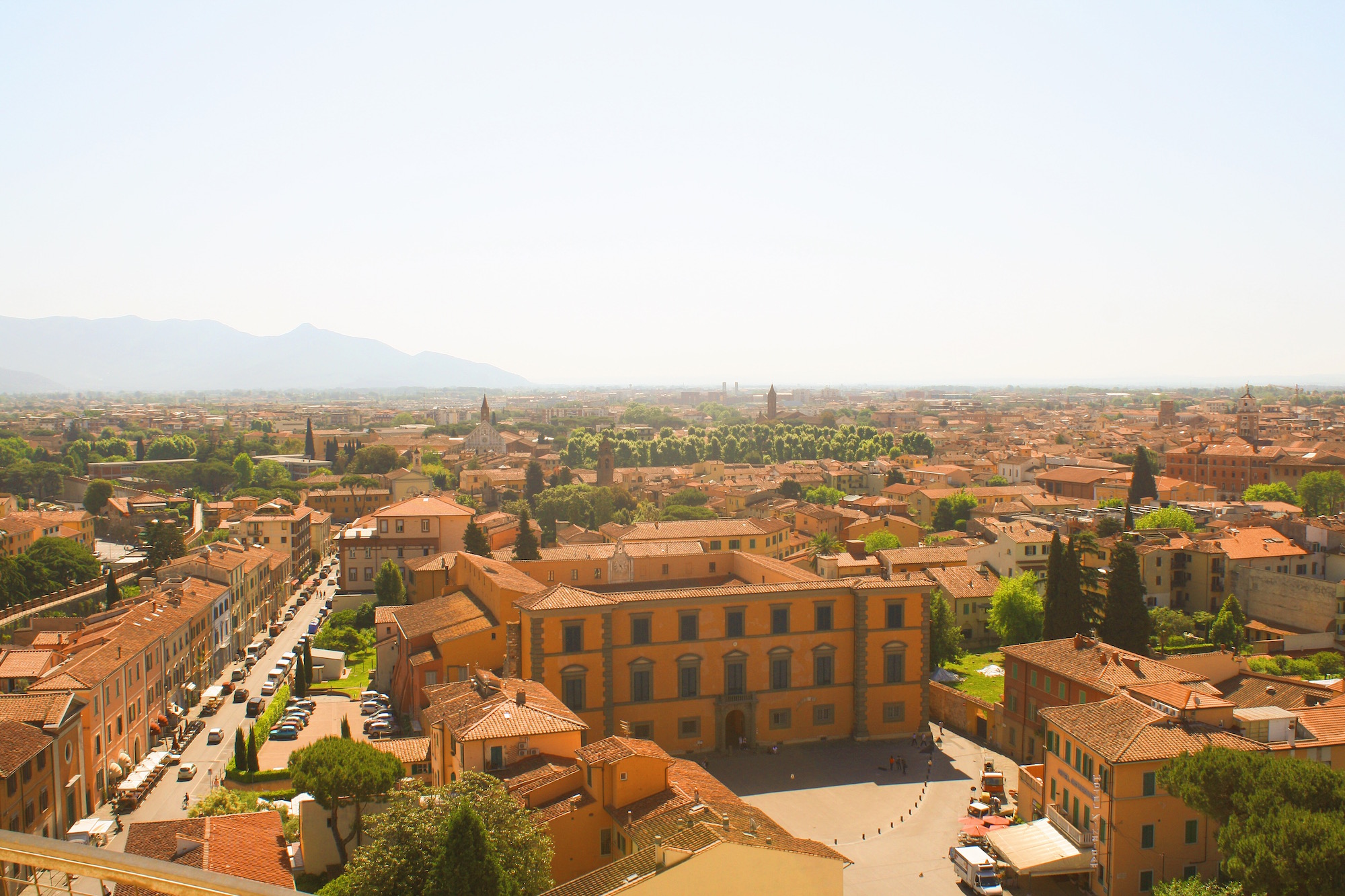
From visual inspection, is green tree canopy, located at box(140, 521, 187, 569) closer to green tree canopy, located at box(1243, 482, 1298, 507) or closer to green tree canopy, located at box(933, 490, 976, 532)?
green tree canopy, located at box(933, 490, 976, 532)

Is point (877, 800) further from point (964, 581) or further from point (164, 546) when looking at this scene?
point (164, 546)

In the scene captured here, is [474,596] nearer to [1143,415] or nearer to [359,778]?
[359,778]

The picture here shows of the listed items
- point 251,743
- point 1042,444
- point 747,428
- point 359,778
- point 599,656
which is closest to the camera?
point 359,778

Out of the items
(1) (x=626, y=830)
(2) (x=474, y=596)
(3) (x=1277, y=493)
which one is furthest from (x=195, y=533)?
(3) (x=1277, y=493)

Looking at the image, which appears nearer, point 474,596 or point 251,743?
point 251,743

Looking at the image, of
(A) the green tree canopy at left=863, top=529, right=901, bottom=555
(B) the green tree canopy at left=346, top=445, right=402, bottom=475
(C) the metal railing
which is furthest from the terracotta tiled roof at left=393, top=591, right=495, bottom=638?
(B) the green tree canopy at left=346, top=445, right=402, bottom=475

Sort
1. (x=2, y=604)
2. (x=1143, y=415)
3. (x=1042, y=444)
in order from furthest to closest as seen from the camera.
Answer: (x=1143, y=415) < (x=1042, y=444) < (x=2, y=604)
